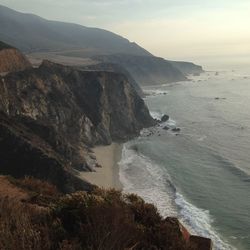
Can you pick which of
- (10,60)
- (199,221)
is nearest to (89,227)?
(199,221)

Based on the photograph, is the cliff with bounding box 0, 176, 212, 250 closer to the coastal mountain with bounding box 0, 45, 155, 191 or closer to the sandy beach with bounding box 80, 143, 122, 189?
the coastal mountain with bounding box 0, 45, 155, 191

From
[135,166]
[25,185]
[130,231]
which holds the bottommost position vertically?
[135,166]

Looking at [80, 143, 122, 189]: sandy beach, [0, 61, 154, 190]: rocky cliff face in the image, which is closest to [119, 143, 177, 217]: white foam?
[80, 143, 122, 189]: sandy beach

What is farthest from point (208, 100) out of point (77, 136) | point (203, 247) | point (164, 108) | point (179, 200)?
point (203, 247)

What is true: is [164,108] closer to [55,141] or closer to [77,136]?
[77,136]

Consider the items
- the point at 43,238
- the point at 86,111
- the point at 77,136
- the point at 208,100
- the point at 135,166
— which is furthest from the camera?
the point at 208,100

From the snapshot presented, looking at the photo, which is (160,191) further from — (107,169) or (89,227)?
(89,227)

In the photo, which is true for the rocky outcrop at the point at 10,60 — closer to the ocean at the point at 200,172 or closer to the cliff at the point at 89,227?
the ocean at the point at 200,172
